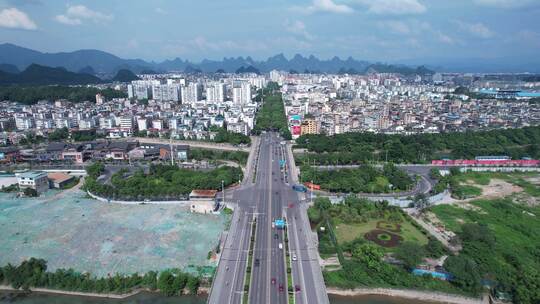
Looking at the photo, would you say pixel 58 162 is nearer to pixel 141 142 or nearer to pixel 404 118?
pixel 141 142

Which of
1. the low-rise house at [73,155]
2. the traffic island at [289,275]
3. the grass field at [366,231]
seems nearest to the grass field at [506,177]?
Answer: the grass field at [366,231]

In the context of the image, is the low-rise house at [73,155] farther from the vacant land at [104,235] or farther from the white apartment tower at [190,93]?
the white apartment tower at [190,93]

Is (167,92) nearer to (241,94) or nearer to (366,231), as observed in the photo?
(241,94)

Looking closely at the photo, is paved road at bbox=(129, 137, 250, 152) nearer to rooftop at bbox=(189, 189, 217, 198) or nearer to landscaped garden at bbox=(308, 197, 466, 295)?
rooftop at bbox=(189, 189, 217, 198)

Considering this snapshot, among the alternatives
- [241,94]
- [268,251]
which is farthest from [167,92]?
[268,251]

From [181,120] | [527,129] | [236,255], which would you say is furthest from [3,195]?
[527,129]

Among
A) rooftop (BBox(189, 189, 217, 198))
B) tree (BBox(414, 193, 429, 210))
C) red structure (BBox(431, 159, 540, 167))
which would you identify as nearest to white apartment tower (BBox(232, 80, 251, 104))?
red structure (BBox(431, 159, 540, 167))

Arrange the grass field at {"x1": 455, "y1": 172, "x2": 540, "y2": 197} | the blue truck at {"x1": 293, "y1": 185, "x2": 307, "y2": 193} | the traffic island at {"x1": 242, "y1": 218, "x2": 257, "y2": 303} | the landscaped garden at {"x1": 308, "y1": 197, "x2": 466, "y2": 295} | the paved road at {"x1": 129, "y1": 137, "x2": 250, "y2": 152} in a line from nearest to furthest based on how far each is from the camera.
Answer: the traffic island at {"x1": 242, "y1": 218, "x2": 257, "y2": 303}
the landscaped garden at {"x1": 308, "y1": 197, "x2": 466, "y2": 295}
the blue truck at {"x1": 293, "y1": 185, "x2": 307, "y2": 193}
the grass field at {"x1": 455, "y1": 172, "x2": 540, "y2": 197}
the paved road at {"x1": 129, "y1": 137, "x2": 250, "y2": 152}
